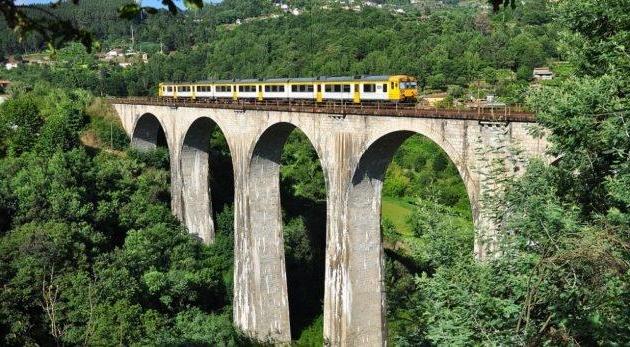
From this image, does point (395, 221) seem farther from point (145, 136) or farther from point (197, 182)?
point (145, 136)

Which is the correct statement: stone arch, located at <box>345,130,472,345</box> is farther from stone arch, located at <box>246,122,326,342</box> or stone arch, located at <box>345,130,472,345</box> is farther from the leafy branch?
the leafy branch

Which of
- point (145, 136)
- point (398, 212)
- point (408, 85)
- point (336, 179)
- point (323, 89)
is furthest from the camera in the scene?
point (398, 212)

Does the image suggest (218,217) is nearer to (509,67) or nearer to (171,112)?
(171,112)

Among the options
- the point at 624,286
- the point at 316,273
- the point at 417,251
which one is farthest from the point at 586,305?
the point at 316,273

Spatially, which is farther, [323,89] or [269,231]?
[269,231]

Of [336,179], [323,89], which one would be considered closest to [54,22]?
[336,179]

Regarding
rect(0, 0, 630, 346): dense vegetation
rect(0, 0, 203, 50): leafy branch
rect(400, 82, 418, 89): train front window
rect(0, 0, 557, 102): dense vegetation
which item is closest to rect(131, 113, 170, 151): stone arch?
rect(0, 0, 630, 346): dense vegetation

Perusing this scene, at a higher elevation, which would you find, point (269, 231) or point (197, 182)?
point (197, 182)
